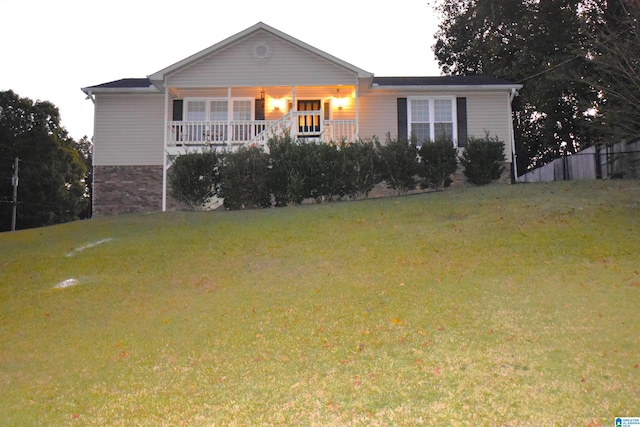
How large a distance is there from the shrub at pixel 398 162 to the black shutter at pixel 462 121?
3.91m

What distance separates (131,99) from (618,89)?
15.5 m

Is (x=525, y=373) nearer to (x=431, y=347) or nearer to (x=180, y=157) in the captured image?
(x=431, y=347)

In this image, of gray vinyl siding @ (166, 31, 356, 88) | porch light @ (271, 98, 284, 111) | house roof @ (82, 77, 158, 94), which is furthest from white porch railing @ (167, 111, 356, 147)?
house roof @ (82, 77, 158, 94)

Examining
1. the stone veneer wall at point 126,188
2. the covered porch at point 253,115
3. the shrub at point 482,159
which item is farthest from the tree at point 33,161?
the shrub at point 482,159

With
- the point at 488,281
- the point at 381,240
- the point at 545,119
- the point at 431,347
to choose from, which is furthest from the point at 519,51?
the point at 431,347

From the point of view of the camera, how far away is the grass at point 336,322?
192 inches

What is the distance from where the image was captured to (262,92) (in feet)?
67.2

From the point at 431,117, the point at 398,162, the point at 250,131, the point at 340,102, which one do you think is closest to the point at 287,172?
the point at 398,162

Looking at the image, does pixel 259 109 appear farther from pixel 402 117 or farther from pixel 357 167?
pixel 357 167

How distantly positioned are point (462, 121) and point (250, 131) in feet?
24.5

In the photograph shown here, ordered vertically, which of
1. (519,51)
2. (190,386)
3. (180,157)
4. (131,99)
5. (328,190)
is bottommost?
(190,386)

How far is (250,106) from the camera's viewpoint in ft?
67.5

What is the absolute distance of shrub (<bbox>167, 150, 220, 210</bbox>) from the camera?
52.4ft

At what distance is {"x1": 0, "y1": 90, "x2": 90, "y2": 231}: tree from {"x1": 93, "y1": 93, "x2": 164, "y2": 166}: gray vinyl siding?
1973 centimetres
